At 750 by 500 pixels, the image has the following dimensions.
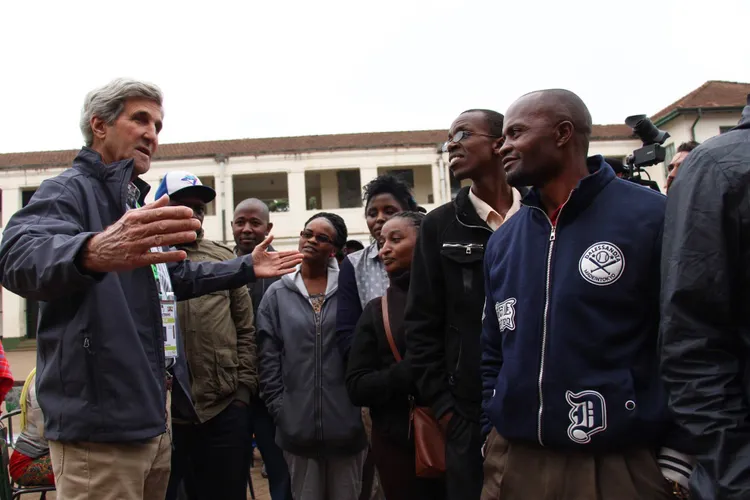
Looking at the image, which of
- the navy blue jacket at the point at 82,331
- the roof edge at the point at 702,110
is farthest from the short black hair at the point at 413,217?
the roof edge at the point at 702,110

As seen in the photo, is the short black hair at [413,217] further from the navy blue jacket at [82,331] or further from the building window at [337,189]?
the building window at [337,189]

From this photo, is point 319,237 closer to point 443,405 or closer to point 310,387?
point 310,387

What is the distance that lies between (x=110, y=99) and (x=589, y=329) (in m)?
1.96

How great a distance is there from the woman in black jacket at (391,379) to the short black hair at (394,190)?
0.94 meters

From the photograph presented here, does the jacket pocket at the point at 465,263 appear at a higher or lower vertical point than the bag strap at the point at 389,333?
higher

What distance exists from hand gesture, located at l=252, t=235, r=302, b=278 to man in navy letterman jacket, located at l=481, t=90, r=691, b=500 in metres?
1.30

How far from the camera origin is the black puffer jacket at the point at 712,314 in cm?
147

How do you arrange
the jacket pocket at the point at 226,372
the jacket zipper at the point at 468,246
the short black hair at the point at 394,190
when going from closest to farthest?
the jacket zipper at the point at 468,246, the jacket pocket at the point at 226,372, the short black hair at the point at 394,190

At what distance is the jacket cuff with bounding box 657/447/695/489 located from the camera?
1.77 meters

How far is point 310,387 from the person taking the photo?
3.72 meters

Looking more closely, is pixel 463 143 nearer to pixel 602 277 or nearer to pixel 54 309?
pixel 602 277

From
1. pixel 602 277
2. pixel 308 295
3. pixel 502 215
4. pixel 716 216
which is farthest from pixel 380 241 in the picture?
pixel 716 216

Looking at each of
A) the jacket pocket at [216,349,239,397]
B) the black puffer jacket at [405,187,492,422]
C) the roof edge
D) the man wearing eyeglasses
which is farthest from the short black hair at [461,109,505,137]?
the roof edge

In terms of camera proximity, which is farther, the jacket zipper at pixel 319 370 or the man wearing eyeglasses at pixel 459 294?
the jacket zipper at pixel 319 370
